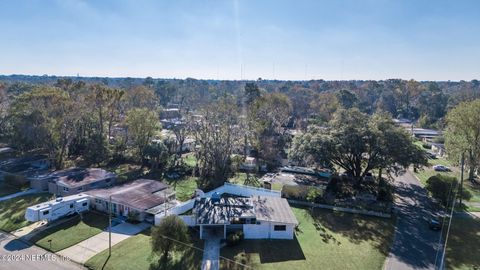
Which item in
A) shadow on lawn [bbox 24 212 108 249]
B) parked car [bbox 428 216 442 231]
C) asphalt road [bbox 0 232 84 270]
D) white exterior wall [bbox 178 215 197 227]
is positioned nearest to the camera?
asphalt road [bbox 0 232 84 270]

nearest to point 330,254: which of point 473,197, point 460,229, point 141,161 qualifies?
point 460,229

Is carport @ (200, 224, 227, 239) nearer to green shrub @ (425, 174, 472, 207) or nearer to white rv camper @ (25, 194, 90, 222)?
white rv camper @ (25, 194, 90, 222)

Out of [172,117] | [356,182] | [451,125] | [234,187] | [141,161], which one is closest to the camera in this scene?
[234,187]

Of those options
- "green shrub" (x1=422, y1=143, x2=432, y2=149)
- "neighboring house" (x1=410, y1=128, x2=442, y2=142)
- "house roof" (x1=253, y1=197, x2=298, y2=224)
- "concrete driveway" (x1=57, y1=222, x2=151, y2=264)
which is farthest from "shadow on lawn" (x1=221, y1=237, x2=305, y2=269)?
"neighboring house" (x1=410, y1=128, x2=442, y2=142)

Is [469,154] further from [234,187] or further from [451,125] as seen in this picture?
[234,187]

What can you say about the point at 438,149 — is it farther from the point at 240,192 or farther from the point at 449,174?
the point at 240,192

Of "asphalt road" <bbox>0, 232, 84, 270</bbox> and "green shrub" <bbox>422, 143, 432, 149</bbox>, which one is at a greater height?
"green shrub" <bbox>422, 143, 432, 149</bbox>
